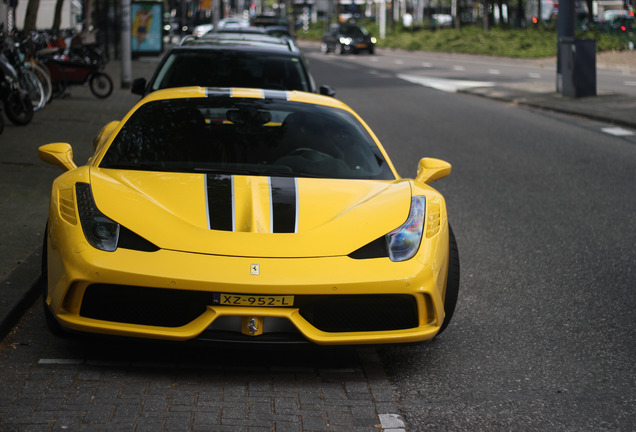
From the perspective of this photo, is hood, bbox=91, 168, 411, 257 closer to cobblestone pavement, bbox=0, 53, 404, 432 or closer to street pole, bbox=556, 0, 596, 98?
cobblestone pavement, bbox=0, 53, 404, 432

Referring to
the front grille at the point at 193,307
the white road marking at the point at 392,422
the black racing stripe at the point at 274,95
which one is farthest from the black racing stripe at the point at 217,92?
the white road marking at the point at 392,422

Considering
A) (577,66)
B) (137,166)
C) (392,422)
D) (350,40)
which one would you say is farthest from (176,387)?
(350,40)

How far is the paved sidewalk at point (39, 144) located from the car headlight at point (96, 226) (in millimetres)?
809

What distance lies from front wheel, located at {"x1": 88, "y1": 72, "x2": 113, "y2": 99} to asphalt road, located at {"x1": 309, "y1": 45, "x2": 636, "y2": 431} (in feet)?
24.1

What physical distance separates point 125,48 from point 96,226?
17644 millimetres

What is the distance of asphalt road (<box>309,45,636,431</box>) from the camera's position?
4.37 metres

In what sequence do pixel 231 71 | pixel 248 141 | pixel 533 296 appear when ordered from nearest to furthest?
pixel 248 141
pixel 533 296
pixel 231 71

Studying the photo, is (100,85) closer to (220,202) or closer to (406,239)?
(220,202)

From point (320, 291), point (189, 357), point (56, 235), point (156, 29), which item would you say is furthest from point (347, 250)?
point (156, 29)

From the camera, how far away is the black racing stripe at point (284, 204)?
15.2 feet

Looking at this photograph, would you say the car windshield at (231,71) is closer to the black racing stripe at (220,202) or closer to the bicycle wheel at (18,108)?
the black racing stripe at (220,202)

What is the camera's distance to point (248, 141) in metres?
5.82

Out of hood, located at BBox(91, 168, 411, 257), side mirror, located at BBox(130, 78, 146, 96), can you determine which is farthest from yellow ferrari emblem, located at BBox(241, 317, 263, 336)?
side mirror, located at BBox(130, 78, 146, 96)

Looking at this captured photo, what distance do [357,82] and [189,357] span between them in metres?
23.5
